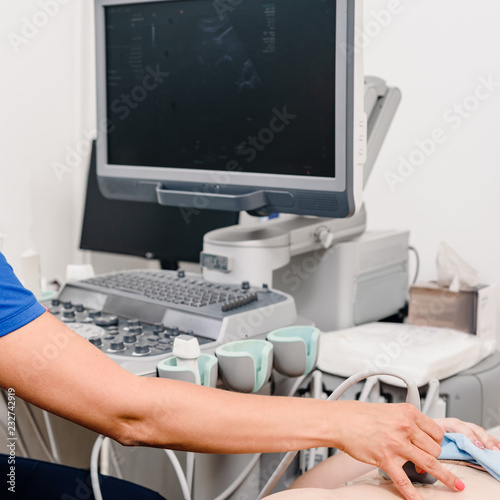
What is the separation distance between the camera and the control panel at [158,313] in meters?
1.08

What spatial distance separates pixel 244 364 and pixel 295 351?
0.12 metres

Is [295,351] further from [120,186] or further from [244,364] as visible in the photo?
[120,186]

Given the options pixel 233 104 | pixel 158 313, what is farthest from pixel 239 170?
pixel 158 313

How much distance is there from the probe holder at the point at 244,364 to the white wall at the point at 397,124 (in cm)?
91

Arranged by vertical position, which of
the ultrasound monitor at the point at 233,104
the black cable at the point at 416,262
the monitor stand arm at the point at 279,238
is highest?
the ultrasound monitor at the point at 233,104

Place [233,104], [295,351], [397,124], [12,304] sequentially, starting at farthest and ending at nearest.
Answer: [397,124] → [233,104] → [295,351] → [12,304]

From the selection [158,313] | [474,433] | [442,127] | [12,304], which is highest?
[442,127]

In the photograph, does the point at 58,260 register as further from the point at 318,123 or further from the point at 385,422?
the point at 385,422

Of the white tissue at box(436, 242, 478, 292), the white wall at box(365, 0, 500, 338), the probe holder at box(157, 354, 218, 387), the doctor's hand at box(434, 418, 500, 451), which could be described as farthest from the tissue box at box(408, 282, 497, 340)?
the probe holder at box(157, 354, 218, 387)

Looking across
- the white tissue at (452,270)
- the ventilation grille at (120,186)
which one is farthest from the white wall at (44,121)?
the white tissue at (452,270)

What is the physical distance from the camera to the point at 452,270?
1558 mm

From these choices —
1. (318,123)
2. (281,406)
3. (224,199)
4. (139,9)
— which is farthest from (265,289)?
(139,9)

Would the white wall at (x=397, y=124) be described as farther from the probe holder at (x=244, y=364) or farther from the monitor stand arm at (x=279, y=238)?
the probe holder at (x=244, y=364)

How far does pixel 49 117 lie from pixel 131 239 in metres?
0.56
